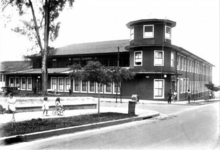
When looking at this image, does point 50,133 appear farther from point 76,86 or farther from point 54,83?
point 54,83

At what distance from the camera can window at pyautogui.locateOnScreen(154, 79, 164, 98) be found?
30016mm

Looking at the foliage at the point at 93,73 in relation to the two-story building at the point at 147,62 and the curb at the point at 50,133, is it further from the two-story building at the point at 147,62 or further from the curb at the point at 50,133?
the two-story building at the point at 147,62

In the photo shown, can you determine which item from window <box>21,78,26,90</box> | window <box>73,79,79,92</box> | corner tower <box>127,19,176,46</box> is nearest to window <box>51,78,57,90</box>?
window <box>73,79,79,92</box>

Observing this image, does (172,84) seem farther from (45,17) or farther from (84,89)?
(45,17)

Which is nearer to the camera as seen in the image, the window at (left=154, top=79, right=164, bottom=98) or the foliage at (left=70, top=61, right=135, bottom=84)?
the foliage at (left=70, top=61, right=135, bottom=84)

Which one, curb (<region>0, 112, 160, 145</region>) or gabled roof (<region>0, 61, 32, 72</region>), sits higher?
gabled roof (<region>0, 61, 32, 72</region>)

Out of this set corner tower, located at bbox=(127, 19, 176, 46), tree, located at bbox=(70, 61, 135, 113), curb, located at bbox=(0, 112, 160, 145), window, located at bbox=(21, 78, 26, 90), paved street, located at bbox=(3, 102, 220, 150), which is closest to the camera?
paved street, located at bbox=(3, 102, 220, 150)

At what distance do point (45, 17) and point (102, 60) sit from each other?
641 inches

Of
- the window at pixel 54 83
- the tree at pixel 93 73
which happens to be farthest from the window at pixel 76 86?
the tree at pixel 93 73

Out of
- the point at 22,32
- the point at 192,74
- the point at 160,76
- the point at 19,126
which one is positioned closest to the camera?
the point at 19,126

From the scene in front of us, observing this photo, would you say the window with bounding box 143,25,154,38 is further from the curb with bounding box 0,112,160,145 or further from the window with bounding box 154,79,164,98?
the curb with bounding box 0,112,160,145

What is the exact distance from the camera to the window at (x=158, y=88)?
1182 inches

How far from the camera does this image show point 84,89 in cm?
3638

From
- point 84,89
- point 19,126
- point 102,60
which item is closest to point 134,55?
point 102,60
